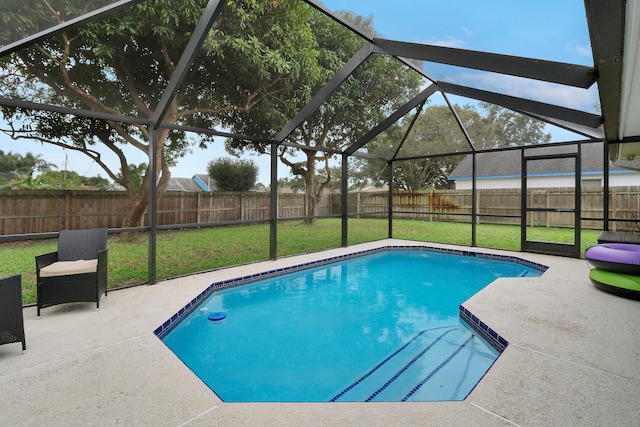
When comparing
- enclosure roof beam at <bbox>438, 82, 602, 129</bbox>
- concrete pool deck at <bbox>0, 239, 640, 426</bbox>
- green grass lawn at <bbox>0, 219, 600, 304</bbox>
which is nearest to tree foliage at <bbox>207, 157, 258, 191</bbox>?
green grass lawn at <bbox>0, 219, 600, 304</bbox>

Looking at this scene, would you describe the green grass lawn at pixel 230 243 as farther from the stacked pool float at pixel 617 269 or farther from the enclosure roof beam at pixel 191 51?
the stacked pool float at pixel 617 269

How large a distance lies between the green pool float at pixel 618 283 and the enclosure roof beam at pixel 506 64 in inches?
103

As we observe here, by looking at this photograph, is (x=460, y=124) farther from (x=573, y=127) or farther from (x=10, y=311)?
(x=10, y=311)

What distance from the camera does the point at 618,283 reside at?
410 centimetres

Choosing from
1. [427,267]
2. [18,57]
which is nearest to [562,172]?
[427,267]

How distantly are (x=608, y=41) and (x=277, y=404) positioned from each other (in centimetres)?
289

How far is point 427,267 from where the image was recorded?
6.80 m

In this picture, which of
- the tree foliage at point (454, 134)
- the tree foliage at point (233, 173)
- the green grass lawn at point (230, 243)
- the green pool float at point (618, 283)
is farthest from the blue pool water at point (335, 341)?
the tree foliage at point (233, 173)

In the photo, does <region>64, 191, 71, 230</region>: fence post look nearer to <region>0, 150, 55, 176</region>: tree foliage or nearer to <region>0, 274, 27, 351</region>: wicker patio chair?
<region>0, 150, 55, 176</region>: tree foliage

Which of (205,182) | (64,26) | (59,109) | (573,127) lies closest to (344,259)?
(205,182)

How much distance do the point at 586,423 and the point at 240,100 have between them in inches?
262

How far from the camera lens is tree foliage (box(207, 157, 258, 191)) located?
8.77 m

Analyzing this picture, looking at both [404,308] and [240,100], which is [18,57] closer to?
[240,100]

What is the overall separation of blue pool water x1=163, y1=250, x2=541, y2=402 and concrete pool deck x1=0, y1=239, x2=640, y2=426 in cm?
36
